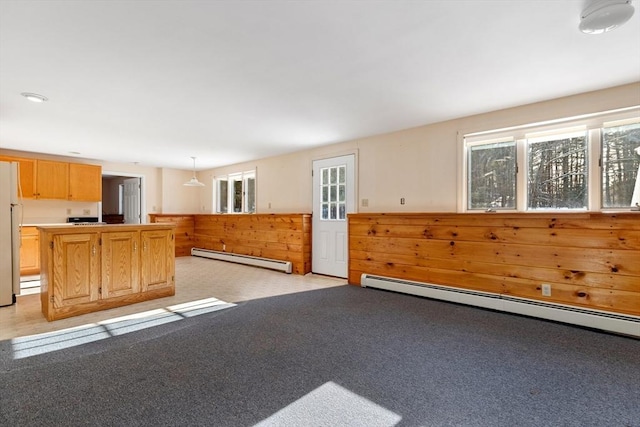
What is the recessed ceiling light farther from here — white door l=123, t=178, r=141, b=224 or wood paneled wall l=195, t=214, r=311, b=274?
white door l=123, t=178, r=141, b=224

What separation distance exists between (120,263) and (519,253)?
4.56 metres

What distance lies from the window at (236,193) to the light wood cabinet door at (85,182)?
260 cm

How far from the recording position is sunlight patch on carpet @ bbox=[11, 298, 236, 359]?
→ 2.54m

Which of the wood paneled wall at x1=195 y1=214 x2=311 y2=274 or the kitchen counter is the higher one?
the kitchen counter

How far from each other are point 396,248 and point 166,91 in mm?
3449

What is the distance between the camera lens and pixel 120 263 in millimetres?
3600

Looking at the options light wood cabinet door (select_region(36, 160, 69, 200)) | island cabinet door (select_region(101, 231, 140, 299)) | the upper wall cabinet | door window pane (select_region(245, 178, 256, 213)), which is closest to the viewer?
island cabinet door (select_region(101, 231, 140, 299))

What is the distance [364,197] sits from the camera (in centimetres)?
508

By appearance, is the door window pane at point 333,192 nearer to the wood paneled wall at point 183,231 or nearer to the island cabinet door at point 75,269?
the island cabinet door at point 75,269

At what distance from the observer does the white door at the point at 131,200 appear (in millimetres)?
7867

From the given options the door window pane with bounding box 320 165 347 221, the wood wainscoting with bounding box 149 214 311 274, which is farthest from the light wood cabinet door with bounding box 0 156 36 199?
the door window pane with bounding box 320 165 347 221

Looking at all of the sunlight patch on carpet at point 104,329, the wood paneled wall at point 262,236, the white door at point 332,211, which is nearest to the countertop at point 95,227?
the sunlight patch on carpet at point 104,329

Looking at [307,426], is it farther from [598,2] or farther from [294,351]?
[598,2]

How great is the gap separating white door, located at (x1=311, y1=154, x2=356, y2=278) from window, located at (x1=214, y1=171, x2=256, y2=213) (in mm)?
2056
